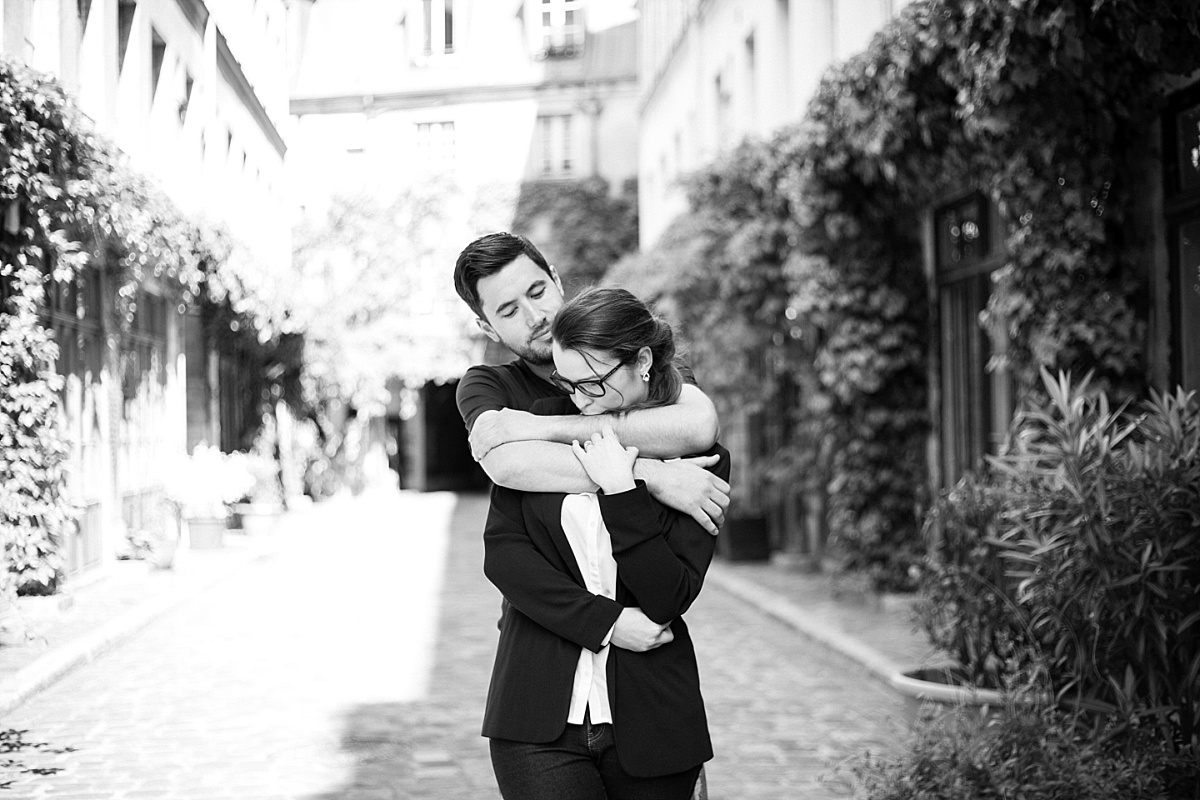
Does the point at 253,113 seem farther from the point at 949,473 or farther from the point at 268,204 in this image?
the point at 949,473

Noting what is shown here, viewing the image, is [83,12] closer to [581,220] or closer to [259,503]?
[259,503]

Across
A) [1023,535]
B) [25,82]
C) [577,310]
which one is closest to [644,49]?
[25,82]

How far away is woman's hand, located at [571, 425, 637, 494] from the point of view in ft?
7.94

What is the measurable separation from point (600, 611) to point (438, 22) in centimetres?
622

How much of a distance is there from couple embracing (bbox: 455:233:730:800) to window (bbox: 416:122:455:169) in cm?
1144

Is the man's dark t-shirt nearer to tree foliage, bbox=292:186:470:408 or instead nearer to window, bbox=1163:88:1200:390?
window, bbox=1163:88:1200:390

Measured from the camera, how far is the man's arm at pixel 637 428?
98.7 inches

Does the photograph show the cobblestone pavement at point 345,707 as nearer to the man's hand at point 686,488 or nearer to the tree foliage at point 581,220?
the man's hand at point 686,488

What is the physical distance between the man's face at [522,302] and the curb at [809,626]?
13.3 feet

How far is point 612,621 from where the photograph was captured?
243 cm

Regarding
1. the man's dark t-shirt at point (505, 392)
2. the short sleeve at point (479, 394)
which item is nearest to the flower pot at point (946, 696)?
the man's dark t-shirt at point (505, 392)

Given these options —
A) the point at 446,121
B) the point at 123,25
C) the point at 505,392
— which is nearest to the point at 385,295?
the point at 446,121

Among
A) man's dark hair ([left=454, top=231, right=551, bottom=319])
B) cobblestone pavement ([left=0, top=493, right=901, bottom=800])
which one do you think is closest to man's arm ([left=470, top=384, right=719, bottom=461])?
man's dark hair ([left=454, top=231, right=551, bottom=319])

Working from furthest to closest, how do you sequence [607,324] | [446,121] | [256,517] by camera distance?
[256,517]
[446,121]
[607,324]
